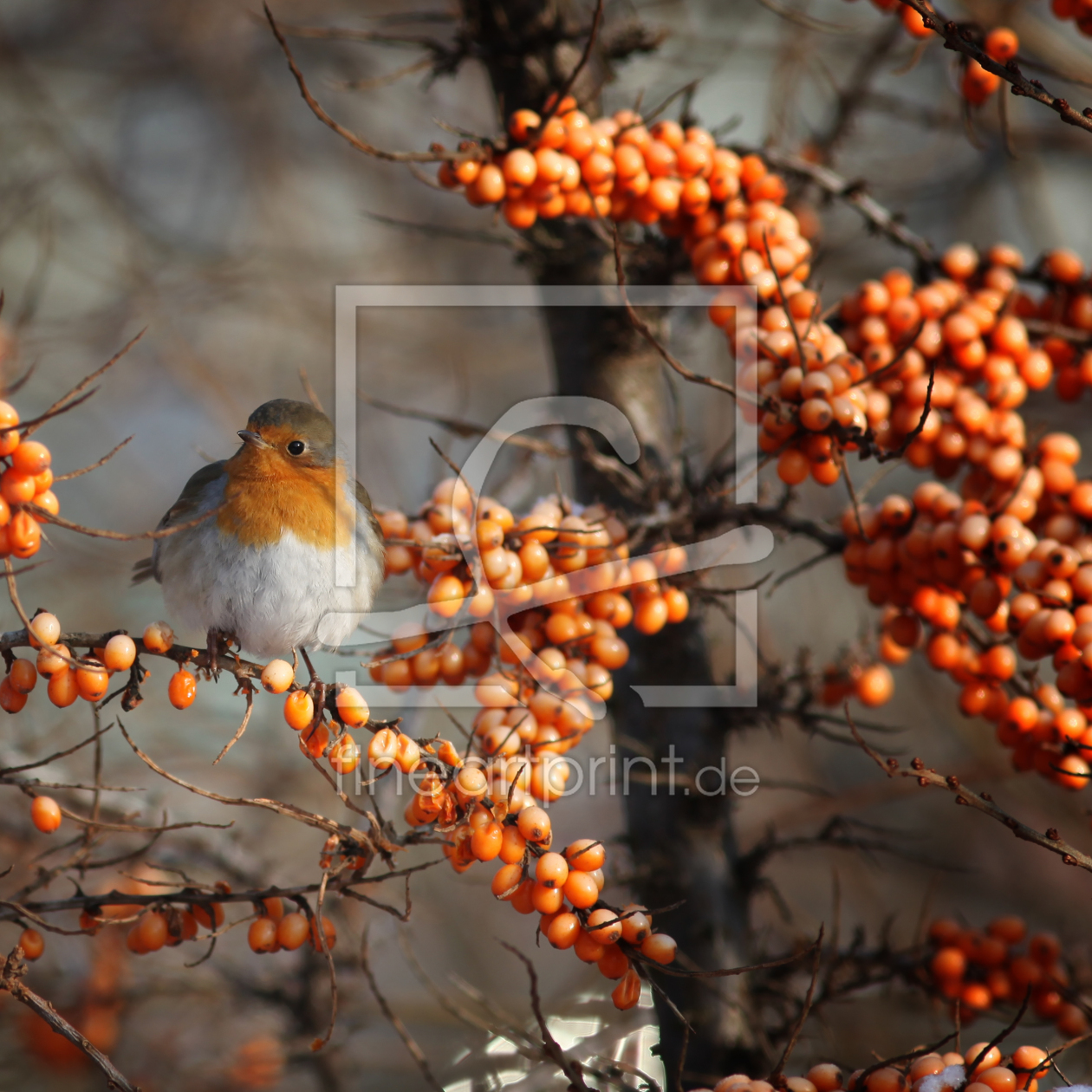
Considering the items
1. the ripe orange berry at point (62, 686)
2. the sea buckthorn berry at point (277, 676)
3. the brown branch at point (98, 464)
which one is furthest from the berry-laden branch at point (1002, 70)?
the ripe orange berry at point (62, 686)

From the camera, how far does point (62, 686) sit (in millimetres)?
1490

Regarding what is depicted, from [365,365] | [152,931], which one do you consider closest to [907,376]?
[152,931]

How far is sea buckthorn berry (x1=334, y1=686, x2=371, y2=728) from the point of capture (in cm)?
154

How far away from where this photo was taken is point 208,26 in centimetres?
547

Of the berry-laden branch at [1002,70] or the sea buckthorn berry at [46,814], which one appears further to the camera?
the sea buckthorn berry at [46,814]

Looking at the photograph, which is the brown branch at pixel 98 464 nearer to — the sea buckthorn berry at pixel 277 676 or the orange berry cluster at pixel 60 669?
the orange berry cluster at pixel 60 669

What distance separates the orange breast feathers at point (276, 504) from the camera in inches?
83.0

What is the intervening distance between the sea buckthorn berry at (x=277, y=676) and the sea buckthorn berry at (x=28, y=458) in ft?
1.39

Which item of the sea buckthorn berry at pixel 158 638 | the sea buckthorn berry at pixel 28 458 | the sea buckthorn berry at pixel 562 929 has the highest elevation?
the sea buckthorn berry at pixel 28 458

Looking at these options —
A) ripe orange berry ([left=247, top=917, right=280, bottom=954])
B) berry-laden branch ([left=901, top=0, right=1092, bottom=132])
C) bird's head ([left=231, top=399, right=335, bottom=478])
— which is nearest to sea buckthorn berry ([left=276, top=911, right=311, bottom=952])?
ripe orange berry ([left=247, top=917, right=280, bottom=954])

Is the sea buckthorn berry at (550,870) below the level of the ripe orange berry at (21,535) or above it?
below

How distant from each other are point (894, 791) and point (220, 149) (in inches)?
199

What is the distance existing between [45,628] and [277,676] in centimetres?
32

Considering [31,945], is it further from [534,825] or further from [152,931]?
[534,825]
